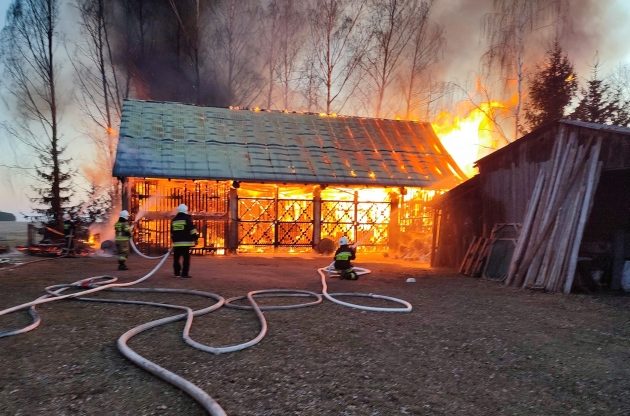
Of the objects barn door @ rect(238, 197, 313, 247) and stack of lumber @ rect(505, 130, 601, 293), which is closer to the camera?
stack of lumber @ rect(505, 130, 601, 293)

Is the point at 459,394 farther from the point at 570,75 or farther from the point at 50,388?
the point at 570,75

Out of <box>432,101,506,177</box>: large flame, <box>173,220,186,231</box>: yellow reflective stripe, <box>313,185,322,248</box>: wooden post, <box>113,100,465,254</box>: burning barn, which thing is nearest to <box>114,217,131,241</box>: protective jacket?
<box>173,220,186,231</box>: yellow reflective stripe

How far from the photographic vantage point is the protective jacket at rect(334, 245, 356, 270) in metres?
10.4

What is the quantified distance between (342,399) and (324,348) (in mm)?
1357

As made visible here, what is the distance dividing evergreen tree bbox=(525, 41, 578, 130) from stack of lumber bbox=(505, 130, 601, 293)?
50.1 ft

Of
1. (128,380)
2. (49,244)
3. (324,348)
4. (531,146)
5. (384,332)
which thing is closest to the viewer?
(128,380)

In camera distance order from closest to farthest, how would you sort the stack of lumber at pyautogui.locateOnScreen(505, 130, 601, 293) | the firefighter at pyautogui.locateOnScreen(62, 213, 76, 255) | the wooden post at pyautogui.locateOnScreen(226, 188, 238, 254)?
the stack of lumber at pyautogui.locateOnScreen(505, 130, 601, 293)
the firefighter at pyautogui.locateOnScreen(62, 213, 76, 255)
the wooden post at pyautogui.locateOnScreen(226, 188, 238, 254)

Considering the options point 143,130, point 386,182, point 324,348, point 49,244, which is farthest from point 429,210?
point 49,244

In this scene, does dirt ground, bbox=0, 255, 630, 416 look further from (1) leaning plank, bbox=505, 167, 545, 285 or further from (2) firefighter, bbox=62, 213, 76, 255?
(2) firefighter, bbox=62, 213, 76, 255

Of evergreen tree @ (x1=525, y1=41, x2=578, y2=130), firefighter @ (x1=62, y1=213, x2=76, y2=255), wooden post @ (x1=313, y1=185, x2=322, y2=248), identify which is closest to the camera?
firefighter @ (x1=62, y1=213, x2=76, y2=255)

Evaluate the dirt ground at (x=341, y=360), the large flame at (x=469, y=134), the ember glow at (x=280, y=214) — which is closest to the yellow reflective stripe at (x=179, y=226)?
the dirt ground at (x=341, y=360)

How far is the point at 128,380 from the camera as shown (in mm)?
3785

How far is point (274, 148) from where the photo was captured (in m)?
17.0

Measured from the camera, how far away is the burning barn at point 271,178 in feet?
49.2
